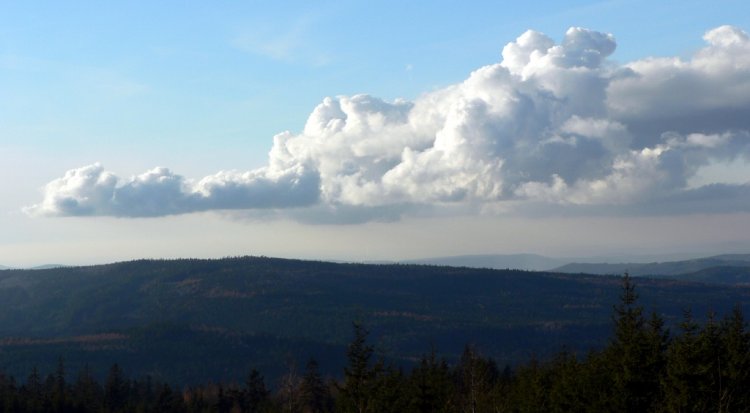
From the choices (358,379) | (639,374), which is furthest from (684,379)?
(358,379)

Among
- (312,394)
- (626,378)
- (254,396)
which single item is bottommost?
(254,396)

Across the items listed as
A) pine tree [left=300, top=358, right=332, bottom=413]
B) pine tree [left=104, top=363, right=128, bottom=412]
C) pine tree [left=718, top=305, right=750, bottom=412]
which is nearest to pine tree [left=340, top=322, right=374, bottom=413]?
pine tree [left=718, top=305, right=750, bottom=412]

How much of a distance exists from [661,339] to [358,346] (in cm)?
2447

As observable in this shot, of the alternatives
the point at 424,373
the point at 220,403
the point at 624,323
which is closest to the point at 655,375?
the point at 624,323

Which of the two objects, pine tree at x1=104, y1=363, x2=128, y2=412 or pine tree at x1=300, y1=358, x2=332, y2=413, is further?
pine tree at x1=104, y1=363, x2=128, y2=412

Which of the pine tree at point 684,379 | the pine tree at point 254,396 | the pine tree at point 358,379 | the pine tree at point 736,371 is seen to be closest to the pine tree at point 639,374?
the pine tree at point 684,379

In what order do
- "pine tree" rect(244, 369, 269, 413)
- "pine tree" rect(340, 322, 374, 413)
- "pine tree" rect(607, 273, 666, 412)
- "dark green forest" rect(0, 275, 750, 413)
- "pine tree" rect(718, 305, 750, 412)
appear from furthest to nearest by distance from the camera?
"pine tree" rect(244, 369, 269, 413) → "pine tree" rect(340, 322, 374, 413) → "pine tree" rect(607, 273, 666, 412) → "dark green forest" rect(0, 275, 750, 413) → "pine tree" rect(718, 305, 750, 412)

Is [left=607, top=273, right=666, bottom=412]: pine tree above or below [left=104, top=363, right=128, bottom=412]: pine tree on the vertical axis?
above

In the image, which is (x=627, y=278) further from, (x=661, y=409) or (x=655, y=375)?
(x=661, y=409)

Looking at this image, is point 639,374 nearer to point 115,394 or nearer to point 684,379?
point 684,379

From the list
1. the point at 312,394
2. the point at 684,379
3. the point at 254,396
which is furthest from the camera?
the point at 254,396

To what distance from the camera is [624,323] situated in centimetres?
7775

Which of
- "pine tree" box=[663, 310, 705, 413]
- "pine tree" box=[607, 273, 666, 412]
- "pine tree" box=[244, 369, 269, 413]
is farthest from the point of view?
→ "pine tree" box=[244, 369, 269, 413]

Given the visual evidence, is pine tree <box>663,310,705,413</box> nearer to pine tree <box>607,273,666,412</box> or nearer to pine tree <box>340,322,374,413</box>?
pine tree <box>607,273,666,412</box>
